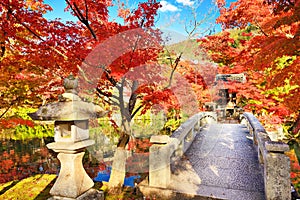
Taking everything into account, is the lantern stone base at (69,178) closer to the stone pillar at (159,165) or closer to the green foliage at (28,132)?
the stone pillar at (159,165)

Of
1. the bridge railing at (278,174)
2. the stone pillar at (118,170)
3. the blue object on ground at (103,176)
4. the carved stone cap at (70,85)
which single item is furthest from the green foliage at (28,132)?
the bridge railing at (278,174)

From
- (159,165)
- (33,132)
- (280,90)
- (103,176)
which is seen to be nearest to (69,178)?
(159,165)

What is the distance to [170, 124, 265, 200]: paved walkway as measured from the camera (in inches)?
185

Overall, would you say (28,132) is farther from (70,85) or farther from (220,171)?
(70,85)

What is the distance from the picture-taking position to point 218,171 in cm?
581

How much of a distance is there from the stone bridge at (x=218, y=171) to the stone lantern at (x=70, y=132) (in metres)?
2.07

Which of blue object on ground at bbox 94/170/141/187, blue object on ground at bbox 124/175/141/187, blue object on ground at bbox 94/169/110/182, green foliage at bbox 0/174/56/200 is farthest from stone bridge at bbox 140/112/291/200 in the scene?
blue object on ground at bbox 94/169/110/182

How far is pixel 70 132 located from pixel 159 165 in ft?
8.21

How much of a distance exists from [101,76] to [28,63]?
7.04 ft

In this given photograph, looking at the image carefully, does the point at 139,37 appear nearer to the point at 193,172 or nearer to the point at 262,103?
the point at 193,172

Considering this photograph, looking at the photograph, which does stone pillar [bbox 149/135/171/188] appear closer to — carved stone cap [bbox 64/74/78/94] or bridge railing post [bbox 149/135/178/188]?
bridge railing post [bbox 149/135/178/188]

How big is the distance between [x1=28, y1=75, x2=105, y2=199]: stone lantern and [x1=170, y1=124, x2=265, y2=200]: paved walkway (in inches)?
99.2

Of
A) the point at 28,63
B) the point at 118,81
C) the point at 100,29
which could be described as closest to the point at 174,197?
the point at 118,81

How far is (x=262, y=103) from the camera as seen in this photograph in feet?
44.6
